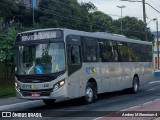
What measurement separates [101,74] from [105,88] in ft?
2.75

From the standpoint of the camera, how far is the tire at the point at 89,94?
17953mm

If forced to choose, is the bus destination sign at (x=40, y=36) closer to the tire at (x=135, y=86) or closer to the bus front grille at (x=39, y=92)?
the bus front grille at (x=39, y=92)

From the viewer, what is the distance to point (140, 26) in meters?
85.9

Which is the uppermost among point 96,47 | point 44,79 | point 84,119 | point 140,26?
point 140,26

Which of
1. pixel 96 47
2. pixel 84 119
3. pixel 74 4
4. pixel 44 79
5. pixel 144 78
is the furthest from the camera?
pixel 74 4

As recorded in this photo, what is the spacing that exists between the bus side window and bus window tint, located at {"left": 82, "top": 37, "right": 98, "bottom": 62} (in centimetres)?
58

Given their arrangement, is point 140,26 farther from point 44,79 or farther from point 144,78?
point 44,79

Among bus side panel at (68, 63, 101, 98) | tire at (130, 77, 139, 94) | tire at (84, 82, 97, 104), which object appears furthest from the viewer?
tire at (130, 77, 139, 94)

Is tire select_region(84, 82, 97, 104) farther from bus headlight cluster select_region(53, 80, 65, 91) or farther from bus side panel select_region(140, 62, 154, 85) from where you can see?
bus side panel select_region(140, 62, 154, 85)

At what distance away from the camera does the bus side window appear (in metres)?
16.6

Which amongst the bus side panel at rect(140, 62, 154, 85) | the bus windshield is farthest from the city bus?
the bus side panel at rect(140, 62, 154, 85)

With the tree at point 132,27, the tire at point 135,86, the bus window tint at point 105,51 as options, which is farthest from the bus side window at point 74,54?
the tree at point 132,27

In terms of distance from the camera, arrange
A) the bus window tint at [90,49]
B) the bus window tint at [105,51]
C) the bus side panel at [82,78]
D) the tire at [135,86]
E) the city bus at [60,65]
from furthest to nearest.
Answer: the tire at [135,86] < the bus window tint at [105,51] < the bus window tint at [90,49] < the bus side panel at [82,78] < the city bus at [60,65]

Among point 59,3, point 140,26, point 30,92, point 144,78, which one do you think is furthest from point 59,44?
point 140,26
